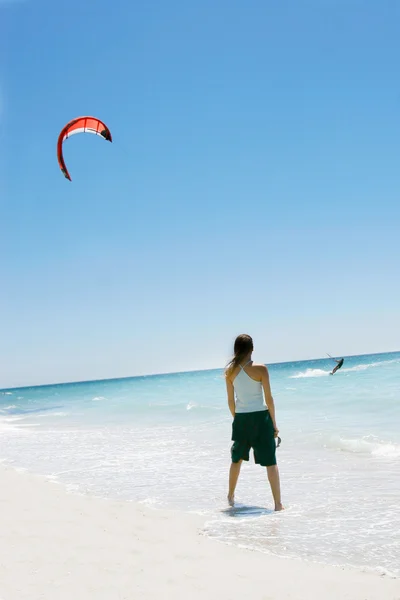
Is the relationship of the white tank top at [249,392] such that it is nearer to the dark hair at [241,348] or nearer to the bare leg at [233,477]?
the dark hair at [241,348]

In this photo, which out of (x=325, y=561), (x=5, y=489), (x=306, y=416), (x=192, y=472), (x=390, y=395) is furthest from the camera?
(x=390, y=395)

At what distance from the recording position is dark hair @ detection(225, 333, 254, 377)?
5.25m

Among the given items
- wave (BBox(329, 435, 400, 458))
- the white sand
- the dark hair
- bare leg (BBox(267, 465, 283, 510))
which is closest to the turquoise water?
wave (BBox(329, 435, 400, 458))

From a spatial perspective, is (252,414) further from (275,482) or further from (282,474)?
(282,474)

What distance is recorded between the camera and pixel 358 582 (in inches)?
→ 134

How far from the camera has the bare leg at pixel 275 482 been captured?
5.18m

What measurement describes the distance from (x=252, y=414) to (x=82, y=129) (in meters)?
6.91

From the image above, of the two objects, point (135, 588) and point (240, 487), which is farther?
point (240, 487)

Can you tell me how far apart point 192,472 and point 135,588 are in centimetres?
429

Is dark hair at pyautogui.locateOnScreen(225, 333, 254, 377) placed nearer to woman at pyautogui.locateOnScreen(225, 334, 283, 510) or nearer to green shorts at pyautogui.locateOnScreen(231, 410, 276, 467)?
woman at pyautogui.locateOnScreen(225, 334, 283, 510)

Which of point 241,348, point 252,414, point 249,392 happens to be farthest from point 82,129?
point 252,414

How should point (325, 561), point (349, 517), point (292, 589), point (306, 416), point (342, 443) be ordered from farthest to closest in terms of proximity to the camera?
1. point (306, 416)
2. point (342, 443)
3. point (349, 517)
4. point (325, 561)
5. point (292, 589)

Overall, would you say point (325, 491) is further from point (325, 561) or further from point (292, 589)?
point (292, 589)

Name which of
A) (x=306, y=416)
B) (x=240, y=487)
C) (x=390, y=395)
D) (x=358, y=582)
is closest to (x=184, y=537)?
(x=358, y=582)
